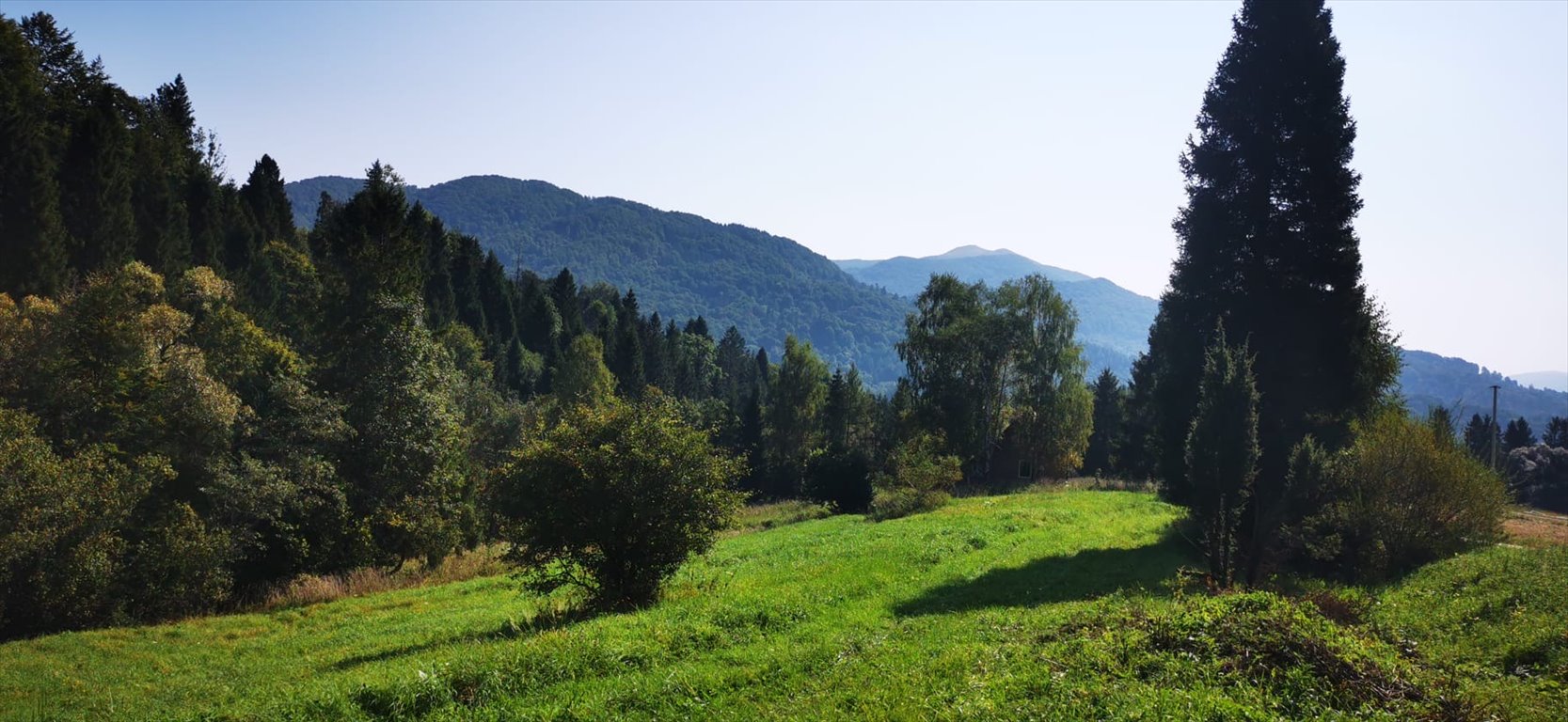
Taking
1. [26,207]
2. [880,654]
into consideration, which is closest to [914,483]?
[880,654]

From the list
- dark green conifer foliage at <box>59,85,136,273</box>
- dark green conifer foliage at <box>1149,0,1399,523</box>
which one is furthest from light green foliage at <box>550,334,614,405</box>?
dark green conifer foliage at <box>1149,0,1399,523</box>

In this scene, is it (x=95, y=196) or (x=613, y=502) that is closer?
(x=613, y=502)

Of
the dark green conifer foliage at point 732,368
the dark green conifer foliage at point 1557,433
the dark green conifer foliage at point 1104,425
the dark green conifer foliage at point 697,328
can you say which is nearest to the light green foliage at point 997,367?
the dark green conifer foliage at point 1104,425

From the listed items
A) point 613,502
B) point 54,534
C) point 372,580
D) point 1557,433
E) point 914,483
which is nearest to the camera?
point 613,502

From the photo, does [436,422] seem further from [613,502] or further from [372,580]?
[613,502]

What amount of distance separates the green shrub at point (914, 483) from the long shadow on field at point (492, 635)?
23784mm

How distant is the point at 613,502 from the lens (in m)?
15.3

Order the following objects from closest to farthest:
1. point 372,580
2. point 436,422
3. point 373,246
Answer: point 372,580 → point 436,422 → point 373,246

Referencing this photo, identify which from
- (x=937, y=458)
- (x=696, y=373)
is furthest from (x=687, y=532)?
(x=696, y=373)

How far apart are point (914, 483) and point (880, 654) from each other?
1150 inches

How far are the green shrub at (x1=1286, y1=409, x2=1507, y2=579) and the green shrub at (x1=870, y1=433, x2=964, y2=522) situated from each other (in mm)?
18957

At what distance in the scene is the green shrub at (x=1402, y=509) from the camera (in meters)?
19.5

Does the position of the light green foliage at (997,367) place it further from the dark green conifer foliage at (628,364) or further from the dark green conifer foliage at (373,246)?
the dark green conifer foliage at (628,364)

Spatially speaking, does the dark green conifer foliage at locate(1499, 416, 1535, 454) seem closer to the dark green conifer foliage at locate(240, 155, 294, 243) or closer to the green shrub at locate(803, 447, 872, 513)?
the green shrub at locate(803, 447, 872, 513)
